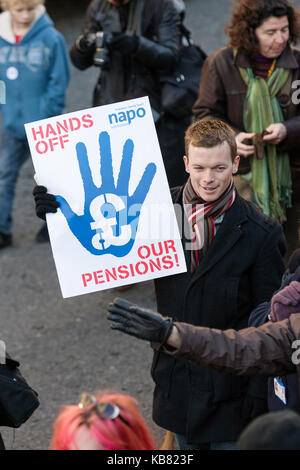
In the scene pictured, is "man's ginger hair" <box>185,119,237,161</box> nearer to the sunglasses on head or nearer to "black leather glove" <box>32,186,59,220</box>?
"black leather glove" <box>32,186,59,220</box>

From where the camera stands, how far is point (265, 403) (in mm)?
3553

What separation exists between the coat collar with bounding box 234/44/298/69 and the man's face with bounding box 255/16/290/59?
30 mm

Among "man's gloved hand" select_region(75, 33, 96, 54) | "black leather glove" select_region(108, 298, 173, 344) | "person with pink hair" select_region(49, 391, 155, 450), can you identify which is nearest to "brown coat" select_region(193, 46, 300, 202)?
"man's gloved hand" select_region(75, 33, 96, 54)

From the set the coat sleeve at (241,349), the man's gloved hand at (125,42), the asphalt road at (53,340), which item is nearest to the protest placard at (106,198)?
the coat sleeve at (241,349)

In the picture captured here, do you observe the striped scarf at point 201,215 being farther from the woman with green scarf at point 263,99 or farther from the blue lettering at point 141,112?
the woman with green scarf at point 263,99

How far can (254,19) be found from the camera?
4.58m

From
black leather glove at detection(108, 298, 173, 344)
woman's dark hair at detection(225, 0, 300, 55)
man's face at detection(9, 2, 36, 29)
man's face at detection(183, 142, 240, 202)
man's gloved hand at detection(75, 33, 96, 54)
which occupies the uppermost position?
man's face at detection(9, 2, 36, 29)

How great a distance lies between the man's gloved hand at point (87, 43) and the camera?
18.2 feet

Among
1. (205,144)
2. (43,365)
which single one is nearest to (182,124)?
(43,365)

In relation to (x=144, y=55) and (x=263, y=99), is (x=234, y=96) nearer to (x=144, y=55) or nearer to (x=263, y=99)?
(x=263, y=99)

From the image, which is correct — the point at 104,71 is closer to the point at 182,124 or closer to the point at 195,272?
the point at 182,124

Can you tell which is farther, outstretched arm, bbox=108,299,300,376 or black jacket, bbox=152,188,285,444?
black jacket, bbox=152,188,285,444

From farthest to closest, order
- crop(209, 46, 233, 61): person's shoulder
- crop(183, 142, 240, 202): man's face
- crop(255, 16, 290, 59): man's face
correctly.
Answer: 1. crop(209, 46, 233, 61): person's shoulder
2. crop(255, 16, 290, 59): man's face
3. crop(183, 142, 240, 202): man's face

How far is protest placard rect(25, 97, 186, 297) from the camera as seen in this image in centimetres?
339
